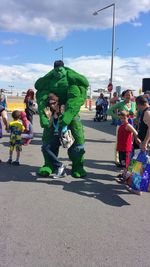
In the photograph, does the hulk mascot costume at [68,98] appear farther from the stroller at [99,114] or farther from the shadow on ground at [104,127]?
the stroller at [99,114]

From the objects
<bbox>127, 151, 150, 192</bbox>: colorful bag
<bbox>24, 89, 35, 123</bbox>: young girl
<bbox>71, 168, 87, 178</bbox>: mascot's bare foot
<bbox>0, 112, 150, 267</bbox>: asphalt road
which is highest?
<bbox>24, 89, 35, 123</bbox>: young girl

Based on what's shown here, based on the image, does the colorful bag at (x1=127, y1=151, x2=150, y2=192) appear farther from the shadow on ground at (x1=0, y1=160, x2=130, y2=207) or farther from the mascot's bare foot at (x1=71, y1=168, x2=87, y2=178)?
the mascot's bare foot at (x1=71, y1=168, x2=87, y2=178)

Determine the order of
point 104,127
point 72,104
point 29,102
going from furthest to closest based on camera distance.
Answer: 1. point 104,127
2. point 29,102
3. point 72,104

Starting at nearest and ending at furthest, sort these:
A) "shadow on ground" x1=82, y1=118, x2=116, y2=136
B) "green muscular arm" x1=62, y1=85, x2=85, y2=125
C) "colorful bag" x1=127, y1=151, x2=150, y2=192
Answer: "colorful bag" x1=127, y1=151, x2=150, y2=192 → "green muscular arm" x1=62, y1=85, x2=85, y2=125 → "shadow on ground" x1=82, y1=118, x2=116, y2=136

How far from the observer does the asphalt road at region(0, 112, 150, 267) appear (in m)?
3.34

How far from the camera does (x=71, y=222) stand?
420cm

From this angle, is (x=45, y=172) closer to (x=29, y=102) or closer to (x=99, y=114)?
(x=29, y=102)

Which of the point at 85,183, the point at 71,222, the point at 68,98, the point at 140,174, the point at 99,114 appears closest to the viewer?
the point at 71,222

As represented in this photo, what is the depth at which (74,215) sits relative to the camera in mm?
4434

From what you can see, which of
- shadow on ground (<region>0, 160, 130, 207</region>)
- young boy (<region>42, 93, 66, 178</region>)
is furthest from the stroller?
young boy (<region>42, 93, 66, 178</region>)

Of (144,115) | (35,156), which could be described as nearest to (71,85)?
(144,115)

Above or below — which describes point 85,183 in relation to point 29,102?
below

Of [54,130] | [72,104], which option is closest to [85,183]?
[54,130]

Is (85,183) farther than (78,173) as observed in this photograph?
No
